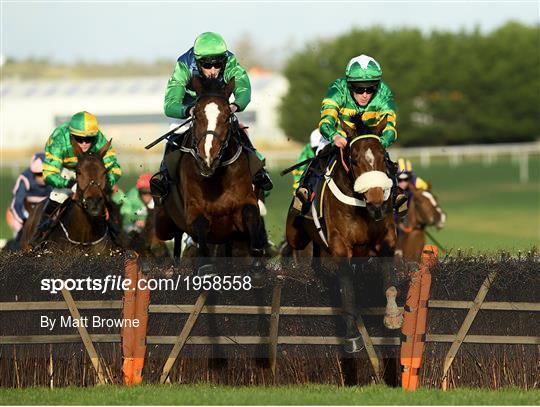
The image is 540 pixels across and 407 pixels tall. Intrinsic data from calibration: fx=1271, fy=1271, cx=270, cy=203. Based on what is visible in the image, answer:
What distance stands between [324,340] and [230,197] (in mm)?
1354

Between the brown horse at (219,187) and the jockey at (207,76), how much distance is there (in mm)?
187

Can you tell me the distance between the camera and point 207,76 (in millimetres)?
10469

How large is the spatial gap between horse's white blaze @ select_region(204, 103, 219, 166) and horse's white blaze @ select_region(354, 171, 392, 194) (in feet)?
3.81

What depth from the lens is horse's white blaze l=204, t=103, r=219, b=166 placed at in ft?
31.7

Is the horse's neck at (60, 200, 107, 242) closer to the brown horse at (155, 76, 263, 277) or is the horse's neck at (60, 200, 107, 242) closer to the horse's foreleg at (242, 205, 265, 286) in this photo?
the brown horse at (155, 76, 263, 277)

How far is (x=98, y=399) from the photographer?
9000mm

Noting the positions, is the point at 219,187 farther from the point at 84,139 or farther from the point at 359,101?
the point at 84,139

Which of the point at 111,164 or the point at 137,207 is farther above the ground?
the point at 111,164

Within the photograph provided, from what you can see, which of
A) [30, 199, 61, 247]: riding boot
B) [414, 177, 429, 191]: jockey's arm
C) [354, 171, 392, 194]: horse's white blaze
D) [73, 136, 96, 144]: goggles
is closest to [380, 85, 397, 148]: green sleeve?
[354, 171, 392, 194]: horse's white blaze

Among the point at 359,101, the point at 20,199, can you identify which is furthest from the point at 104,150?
the point at 20,199

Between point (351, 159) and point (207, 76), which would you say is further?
point (207, 76)

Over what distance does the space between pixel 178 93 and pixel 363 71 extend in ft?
5.09

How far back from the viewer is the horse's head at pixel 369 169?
949cm

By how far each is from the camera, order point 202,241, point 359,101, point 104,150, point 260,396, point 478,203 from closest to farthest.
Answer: point 260,396, point 202,241, point 359,101, point 104,150, point 478,203
